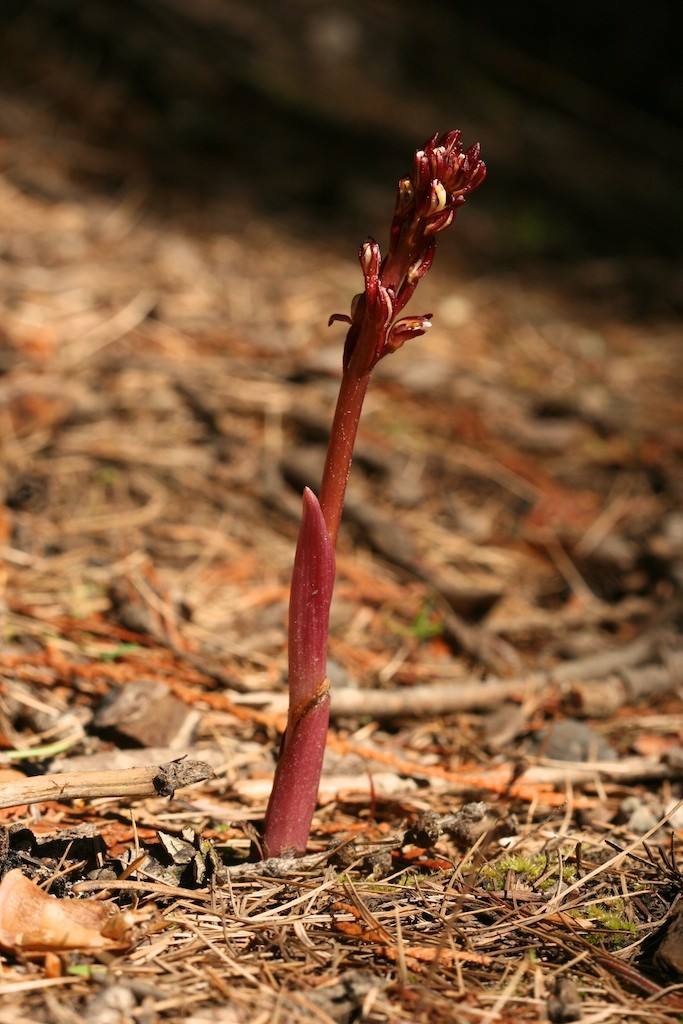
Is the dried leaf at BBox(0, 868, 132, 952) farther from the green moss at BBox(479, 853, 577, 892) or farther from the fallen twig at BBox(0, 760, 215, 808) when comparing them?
the green moss at BBox(479, 853, 577, 892)

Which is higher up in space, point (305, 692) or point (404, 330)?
point (404, 330)

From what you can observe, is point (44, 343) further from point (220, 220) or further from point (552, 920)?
point (552, 920)

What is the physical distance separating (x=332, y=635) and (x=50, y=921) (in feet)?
4.65

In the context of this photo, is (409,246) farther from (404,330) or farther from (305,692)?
(305,692)

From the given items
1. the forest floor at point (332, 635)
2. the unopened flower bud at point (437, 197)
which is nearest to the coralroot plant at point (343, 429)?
the unopened flower bud at point (437, 197)

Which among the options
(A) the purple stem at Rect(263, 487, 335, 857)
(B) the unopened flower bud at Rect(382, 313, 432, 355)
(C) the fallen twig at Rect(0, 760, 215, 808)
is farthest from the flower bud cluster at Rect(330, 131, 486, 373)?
(C) the fallen twig at Rect(0, 760, 215, 808)

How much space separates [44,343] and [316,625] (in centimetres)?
235

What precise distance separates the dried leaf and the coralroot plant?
0.37 meters

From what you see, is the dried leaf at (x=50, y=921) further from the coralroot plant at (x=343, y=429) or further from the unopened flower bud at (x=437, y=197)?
the unopened flower bud at (x=437, y=197)

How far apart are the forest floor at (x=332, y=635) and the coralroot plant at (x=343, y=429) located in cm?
15

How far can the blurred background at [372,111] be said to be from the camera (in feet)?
17.6

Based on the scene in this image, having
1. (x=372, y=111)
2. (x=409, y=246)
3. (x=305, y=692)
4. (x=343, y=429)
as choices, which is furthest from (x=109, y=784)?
(x=372, y=111)

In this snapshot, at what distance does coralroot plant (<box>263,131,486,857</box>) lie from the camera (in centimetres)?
152

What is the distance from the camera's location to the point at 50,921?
1.39 m
